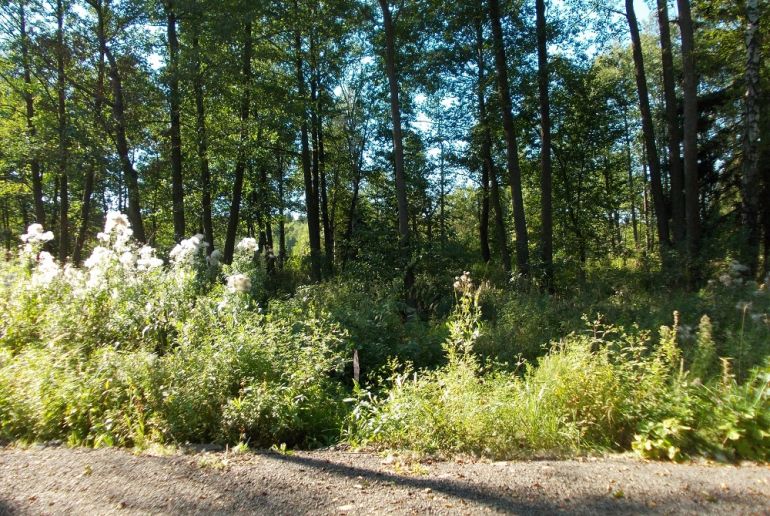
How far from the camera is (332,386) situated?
541 centimetres

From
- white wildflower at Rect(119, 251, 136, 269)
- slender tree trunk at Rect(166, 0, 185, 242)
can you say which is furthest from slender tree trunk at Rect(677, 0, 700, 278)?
slender tree trunk at Rect(166, 0, 185, 242)

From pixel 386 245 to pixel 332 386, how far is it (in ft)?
30.5

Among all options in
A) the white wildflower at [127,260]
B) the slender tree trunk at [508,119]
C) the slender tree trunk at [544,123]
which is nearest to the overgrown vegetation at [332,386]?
the white wildflower at [127,260]

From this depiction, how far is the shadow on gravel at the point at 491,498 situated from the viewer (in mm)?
2971

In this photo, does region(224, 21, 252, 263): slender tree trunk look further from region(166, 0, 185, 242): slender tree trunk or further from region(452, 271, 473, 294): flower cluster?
region(452, 271, 473, 294): flower cluster

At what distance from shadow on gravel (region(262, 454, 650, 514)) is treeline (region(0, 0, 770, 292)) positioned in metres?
9.41

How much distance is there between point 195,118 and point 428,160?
13.8 meters

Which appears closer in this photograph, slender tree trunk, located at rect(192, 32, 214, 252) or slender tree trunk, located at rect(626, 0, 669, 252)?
slender tree trunk, located at rect(626, 0, 669, 252)

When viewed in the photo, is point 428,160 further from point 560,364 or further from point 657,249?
point 560,364

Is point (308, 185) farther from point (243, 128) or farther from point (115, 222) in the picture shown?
point (115, 222)

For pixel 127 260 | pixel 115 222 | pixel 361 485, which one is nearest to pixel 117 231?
pixel 115 222

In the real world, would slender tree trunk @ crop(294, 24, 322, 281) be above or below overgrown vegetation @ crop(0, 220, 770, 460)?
Answer: above

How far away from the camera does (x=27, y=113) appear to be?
23.1m

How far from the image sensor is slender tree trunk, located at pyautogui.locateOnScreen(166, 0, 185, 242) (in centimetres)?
1641
